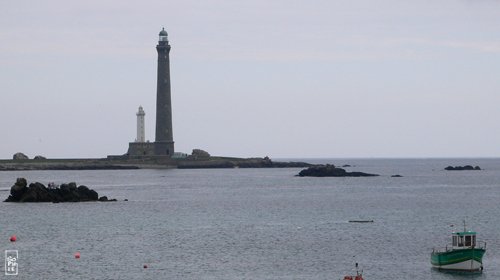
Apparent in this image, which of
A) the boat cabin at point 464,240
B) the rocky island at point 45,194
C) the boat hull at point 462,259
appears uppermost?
the rocky island at point 45,194

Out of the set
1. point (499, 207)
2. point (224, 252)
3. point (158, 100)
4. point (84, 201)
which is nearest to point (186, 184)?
point (158, 100)

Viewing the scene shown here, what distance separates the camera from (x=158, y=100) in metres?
197

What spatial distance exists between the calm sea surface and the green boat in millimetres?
717

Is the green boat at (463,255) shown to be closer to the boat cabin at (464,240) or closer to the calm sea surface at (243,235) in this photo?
the boat cabin at (464,240)

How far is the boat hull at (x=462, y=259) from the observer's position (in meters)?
53.5

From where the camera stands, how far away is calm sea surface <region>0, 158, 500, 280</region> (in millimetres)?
55406

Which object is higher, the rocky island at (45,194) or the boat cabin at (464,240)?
the rocky island at (45,194)

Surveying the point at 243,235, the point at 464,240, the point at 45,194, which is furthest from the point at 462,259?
the point at 45,194

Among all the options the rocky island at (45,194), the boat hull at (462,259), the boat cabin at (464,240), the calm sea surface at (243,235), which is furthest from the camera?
the rocky island at (45,194)

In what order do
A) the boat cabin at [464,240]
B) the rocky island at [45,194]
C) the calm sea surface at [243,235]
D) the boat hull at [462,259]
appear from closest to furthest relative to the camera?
1. the boat hull at [462,259]
2. the boat cabin at [464,240]
3. the calm sea surface at [243,235]
4. the rocky island at [45,194]

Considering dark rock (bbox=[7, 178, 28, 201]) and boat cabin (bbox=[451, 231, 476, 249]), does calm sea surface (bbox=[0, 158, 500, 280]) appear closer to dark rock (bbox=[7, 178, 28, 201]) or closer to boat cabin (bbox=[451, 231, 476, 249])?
dark rock (bbox=[7, 178, 28, 201])

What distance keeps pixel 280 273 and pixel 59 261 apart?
13406 millimetres

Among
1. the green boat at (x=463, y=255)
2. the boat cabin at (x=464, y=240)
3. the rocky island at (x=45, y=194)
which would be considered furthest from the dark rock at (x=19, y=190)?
the boat cabin at (x=464, y=240)

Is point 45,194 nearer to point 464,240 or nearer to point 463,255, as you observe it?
point 464,240
